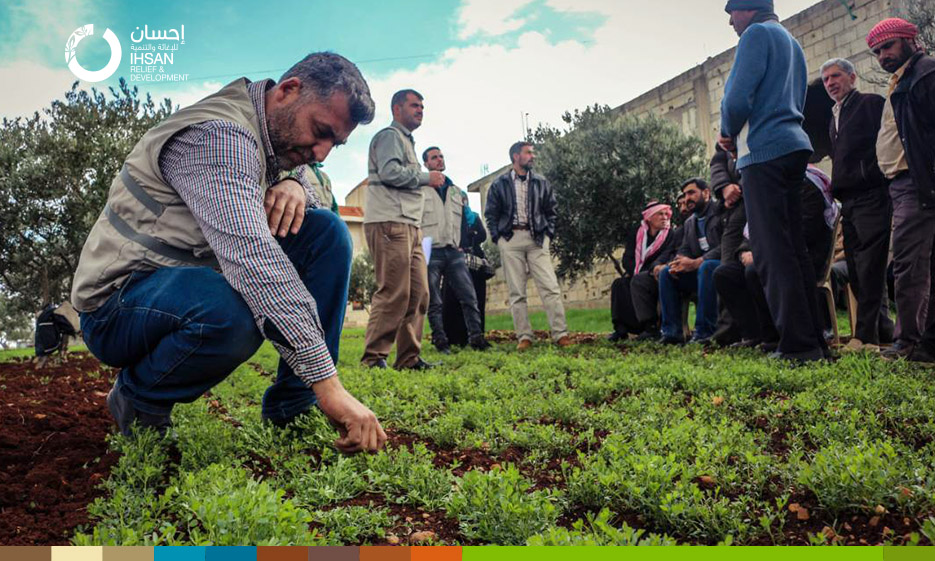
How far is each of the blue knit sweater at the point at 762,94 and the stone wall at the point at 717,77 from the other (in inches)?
244

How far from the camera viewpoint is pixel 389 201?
20.3 ft

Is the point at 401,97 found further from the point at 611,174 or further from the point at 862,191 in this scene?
the point at 611,174

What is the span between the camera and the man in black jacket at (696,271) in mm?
7586

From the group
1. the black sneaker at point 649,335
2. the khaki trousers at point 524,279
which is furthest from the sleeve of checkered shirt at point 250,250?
the black sneaker at point 649,335

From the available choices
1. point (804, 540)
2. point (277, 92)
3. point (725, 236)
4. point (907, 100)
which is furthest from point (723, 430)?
point (725, 236)

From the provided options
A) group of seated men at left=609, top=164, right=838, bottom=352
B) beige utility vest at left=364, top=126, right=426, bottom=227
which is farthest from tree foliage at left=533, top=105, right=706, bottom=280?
beige utility vest at left=364, top=126, right=426, bottom=227

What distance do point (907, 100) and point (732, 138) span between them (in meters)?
1.22

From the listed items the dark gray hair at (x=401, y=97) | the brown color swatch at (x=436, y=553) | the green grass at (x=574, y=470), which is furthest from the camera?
the dark gray hair at (x=401, y=97)

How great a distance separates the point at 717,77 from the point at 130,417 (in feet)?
46.0

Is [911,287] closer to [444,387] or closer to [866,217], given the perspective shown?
[866,217]

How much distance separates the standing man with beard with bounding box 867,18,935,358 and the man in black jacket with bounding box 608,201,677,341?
3587 millimetres

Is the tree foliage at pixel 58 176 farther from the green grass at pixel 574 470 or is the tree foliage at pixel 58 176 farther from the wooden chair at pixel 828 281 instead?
the wooden chair at pixel 828 281

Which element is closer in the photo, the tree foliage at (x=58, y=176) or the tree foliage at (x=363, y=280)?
the tree foliage at (x=58, y=176)

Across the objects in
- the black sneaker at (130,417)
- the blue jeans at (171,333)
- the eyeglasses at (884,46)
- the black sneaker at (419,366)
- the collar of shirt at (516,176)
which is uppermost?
the collar of shirt at (516,176)
